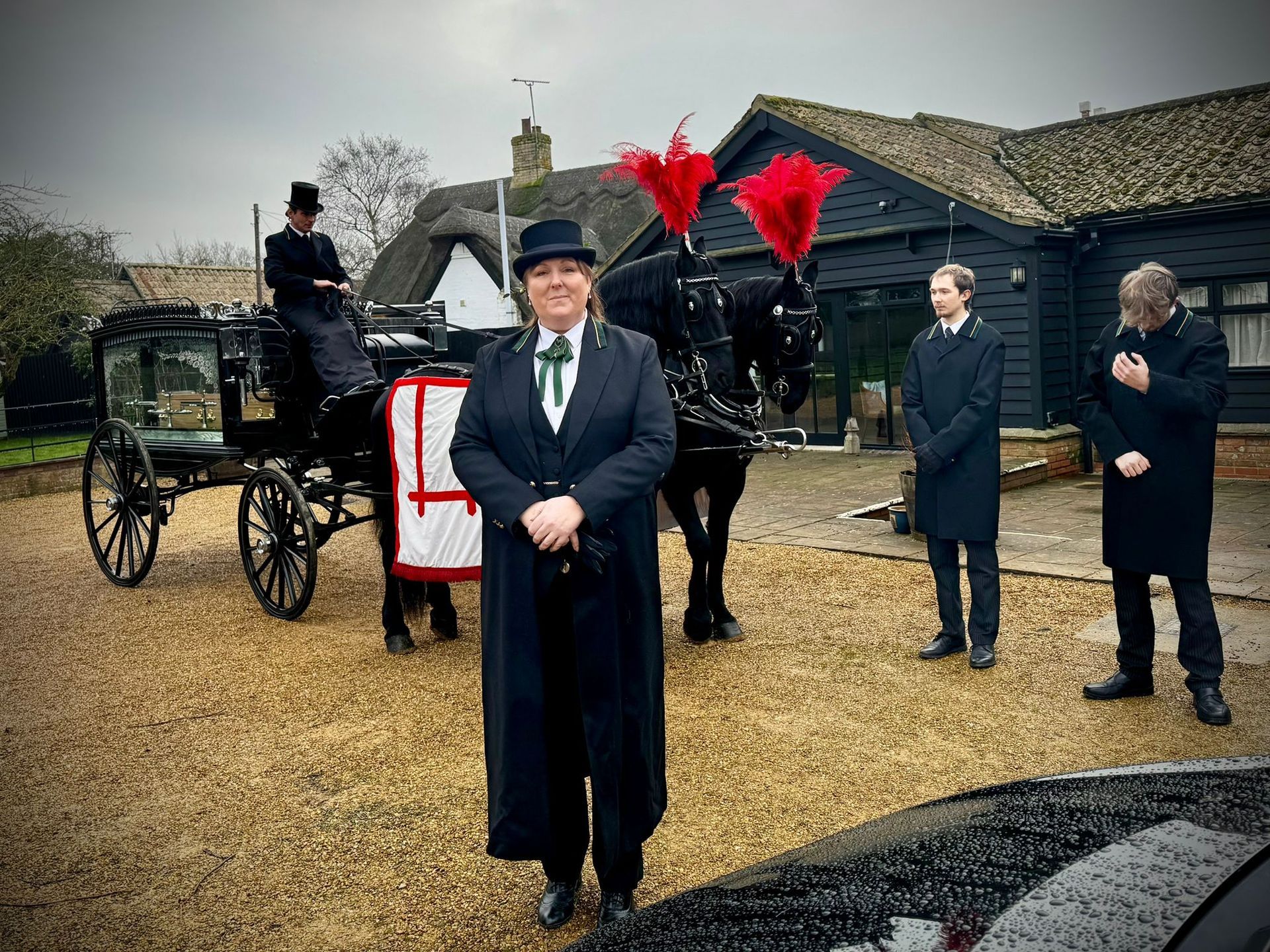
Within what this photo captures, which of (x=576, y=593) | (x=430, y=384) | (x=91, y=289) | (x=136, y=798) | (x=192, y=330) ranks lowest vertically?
(x=136, y=798)

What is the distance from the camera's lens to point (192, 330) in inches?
293

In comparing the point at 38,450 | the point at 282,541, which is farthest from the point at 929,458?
the point at 38,450

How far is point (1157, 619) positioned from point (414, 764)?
4317mm

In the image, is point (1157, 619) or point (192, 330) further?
point (192, 330)

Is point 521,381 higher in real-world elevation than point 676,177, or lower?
lower

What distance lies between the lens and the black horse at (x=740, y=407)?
224 inches

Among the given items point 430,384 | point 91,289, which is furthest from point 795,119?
point 91,289

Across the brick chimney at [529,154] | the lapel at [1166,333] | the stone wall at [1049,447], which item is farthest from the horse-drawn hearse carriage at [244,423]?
the brick chimney at [529,154]

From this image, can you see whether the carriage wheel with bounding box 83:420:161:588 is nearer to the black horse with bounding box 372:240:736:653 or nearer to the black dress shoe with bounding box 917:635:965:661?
the black horse with bounding box 372:240:736:653

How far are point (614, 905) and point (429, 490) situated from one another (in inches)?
117

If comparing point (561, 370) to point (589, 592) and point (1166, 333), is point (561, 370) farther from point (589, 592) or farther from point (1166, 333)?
point (1166, 333)

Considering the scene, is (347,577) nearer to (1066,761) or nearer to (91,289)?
(1066,761)

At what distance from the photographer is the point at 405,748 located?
4.56m

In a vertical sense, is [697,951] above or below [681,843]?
above
